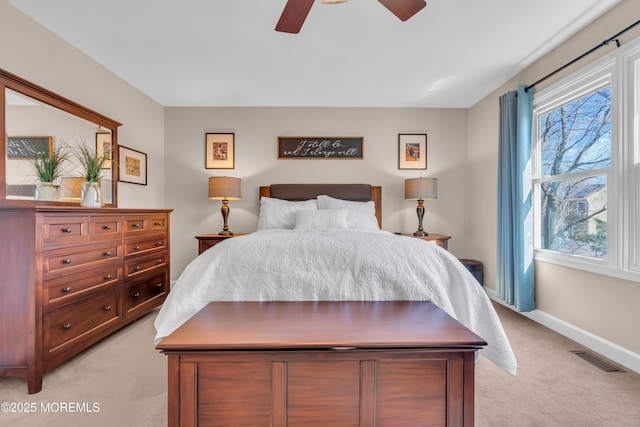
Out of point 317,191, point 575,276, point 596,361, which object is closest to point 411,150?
point 317,191

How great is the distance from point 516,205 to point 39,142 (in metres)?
4.33

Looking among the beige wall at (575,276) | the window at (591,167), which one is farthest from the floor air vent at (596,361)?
the window at (591,167)

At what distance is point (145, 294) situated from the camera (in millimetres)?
2918

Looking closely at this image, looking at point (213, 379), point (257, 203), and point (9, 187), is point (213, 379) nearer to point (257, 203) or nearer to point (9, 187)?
point (9, 187)

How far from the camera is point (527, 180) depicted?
2977mm

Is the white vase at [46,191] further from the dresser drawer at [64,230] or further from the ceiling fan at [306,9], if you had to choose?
the ceiling fan at [306,9]

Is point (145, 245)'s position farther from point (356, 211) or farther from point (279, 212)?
point (356, 211)

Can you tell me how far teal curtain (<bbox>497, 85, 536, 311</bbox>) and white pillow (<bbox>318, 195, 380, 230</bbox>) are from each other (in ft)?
4.66

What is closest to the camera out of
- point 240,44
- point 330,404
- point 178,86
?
point 330,404

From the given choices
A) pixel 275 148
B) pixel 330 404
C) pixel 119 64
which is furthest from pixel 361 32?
pixel 330 404

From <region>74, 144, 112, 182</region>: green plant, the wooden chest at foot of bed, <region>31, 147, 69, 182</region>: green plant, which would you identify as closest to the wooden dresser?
<region>74, 144, 112, 182</region>: green plant

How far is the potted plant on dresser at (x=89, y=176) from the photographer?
2.44 meters

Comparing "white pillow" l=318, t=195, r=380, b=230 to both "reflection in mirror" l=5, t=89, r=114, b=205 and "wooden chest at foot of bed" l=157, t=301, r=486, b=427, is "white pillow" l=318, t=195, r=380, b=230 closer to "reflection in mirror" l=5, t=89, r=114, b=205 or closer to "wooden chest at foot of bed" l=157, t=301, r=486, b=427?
"wooden chest at foot of bed" l=157, t=301, r=486, b=427

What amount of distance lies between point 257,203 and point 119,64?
2.19 meters
